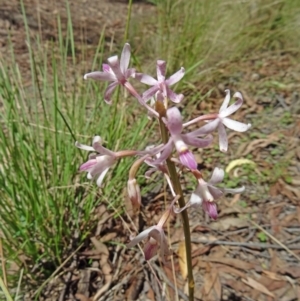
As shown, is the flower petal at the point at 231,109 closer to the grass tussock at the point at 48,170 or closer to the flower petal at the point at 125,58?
the flower petal at the point at 125,58

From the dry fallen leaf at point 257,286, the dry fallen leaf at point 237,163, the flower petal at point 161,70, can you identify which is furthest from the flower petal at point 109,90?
the dry fallen leaf at point 237,163

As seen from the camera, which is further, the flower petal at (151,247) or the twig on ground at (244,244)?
the twig on ground at (244,244)

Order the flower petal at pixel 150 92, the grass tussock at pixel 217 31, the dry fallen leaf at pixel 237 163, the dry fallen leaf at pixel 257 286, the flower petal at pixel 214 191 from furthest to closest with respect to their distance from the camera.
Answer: the grass tussock at pixel 217 31 → the dry fallen leaf at pixel 237 163 → the dry fallen leaf at pixel 257 286 → the flower petal at pixel 150 92 → the flower petal at pixel 214 191

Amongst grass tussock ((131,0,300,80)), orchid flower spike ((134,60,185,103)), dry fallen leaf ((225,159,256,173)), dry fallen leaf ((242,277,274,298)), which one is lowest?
dry fallen leaf ((242,277,274,298))

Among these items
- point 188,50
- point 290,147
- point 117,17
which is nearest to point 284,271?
point 290,147

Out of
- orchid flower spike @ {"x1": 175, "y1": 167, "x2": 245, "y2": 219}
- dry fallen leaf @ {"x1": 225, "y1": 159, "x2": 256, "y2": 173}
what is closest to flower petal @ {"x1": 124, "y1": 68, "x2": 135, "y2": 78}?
orchid flower spike @ {"x1": 175, "y1": 167, "x2": 245, "y2": 219}

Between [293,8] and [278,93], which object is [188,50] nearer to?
[278,93]

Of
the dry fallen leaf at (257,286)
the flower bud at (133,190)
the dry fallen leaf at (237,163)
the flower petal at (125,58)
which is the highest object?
the flower petal at (125,58)

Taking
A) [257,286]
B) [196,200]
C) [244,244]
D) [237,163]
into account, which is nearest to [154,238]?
[196,200]

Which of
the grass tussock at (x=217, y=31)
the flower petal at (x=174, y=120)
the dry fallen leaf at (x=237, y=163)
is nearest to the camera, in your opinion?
the flower petal at (x=174, y=120)

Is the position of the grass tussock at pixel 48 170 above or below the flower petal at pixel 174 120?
below

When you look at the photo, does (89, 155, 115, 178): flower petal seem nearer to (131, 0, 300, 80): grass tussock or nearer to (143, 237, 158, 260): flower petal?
(143, 237, 158, 260): flower petal
